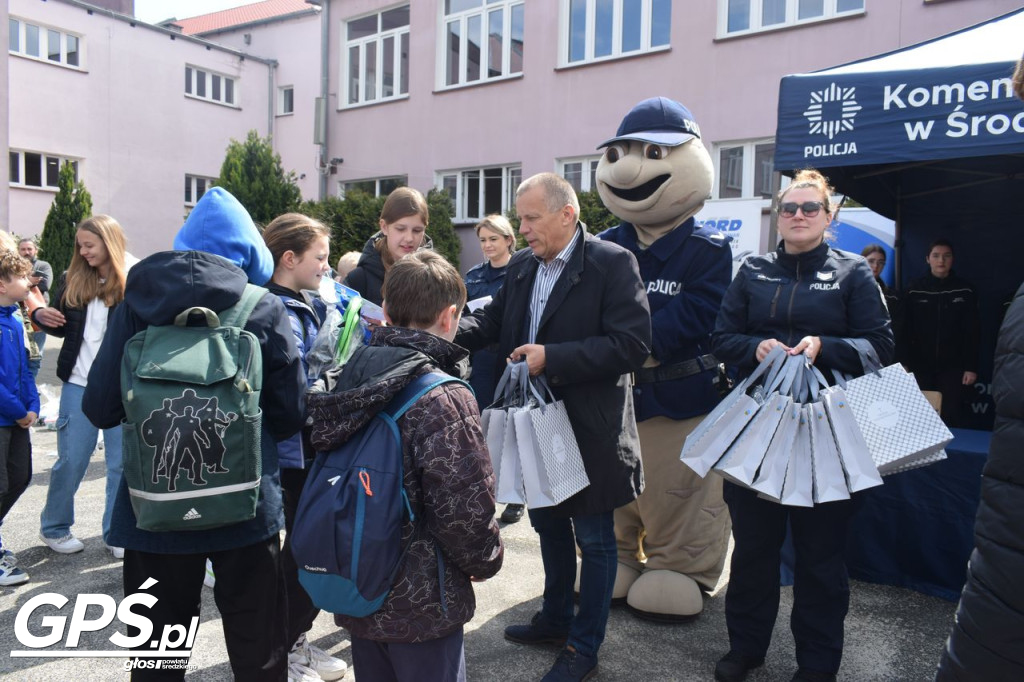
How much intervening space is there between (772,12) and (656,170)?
30.2 ft

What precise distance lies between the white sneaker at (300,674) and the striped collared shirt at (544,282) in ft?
4.99

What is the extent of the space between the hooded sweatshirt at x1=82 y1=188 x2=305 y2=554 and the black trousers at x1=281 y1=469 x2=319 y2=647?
495 mm

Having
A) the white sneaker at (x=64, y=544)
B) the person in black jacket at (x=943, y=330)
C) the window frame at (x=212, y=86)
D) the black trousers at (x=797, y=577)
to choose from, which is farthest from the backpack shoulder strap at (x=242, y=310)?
the window frame at (x=212, y=86)

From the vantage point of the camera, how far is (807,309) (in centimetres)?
297

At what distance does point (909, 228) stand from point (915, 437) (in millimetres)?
4458

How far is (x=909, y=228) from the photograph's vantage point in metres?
6.46

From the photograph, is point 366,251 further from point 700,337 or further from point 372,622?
point 372,622

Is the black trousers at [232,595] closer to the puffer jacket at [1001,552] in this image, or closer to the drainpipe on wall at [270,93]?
the puffer jacket at [1001,552]

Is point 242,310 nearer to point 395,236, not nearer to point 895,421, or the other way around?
point 395,236

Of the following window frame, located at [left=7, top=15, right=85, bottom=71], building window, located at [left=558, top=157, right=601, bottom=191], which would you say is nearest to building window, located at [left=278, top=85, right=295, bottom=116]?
window frame, located at [left=7, top=15, right=85, bottom=71]

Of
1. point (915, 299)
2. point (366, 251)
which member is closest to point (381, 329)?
point (366, 251)

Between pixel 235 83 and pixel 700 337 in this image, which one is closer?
pixel 700 337

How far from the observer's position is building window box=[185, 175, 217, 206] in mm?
23095

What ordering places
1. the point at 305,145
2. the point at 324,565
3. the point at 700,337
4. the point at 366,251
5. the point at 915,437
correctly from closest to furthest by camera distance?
1. the point at 324,565
2. the point at 915,437
3. the point at 700,337
4. the point at 366,251
5. the point at 305,145
